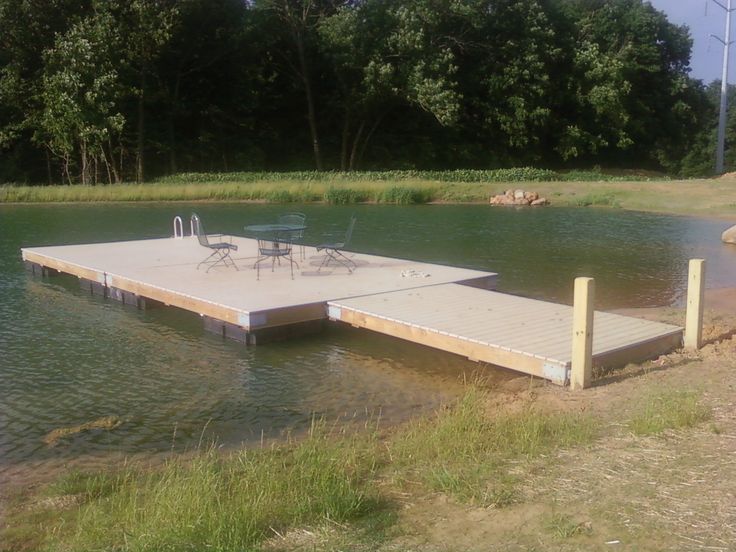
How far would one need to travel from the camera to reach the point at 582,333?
211 inches

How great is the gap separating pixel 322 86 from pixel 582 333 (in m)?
31.0

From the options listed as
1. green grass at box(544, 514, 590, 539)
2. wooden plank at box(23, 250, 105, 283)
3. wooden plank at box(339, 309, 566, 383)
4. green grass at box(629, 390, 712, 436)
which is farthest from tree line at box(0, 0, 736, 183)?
green grass at box(544, 514, 590, 539)

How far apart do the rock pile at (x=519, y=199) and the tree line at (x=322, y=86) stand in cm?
734

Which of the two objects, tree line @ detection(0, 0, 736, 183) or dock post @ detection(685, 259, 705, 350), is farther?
tree line @ detection(0, 0, 736, 183)

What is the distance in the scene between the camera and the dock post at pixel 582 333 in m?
5.32

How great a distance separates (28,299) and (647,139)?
1438 inches

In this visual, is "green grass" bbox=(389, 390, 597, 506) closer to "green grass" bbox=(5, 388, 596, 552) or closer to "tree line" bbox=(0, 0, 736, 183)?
"green grass" bbox=(5, 388, 596, 552)

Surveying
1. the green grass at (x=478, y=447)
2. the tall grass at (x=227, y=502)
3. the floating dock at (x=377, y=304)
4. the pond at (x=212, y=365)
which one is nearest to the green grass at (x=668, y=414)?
the green grass at (x=478, y=447)

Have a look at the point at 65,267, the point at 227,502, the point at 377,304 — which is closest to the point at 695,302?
the point at 377,304

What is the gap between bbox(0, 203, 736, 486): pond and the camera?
5.18m

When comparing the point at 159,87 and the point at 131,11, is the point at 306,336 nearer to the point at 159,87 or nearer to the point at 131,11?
the point at 131,11

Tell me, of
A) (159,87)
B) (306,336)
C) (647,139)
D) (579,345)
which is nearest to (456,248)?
(306,336)

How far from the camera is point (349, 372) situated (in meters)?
6.53

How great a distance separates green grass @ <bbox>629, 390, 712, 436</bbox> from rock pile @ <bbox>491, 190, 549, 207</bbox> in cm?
1882
